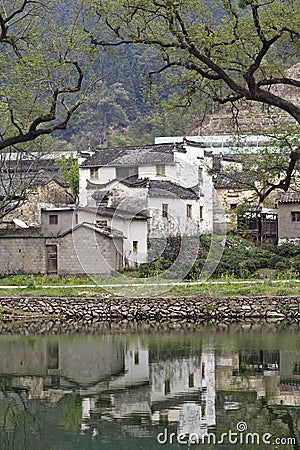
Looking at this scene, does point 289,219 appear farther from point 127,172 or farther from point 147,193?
point 127,172

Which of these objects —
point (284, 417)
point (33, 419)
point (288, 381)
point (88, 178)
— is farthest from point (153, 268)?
point (284, 417)

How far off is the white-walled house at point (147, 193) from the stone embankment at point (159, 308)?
6.87m

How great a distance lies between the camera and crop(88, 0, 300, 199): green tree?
15.4m

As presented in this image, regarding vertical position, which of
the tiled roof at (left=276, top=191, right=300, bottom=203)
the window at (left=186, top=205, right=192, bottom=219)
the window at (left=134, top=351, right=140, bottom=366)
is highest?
the tiled roof at (left=276, top=191, right=300, bottom=203)

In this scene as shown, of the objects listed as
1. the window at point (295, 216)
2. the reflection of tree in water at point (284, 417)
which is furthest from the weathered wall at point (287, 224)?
the reflection of tree in water at point (284, 417)

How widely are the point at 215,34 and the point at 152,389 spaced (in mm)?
6686

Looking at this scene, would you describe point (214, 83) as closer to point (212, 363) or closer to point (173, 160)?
point (212, 363)

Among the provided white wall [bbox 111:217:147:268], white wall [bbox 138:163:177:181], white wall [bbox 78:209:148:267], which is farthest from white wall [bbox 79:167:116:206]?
white wall [bbox 111:217:147:268]

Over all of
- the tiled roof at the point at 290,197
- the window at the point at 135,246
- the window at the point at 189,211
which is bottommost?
the window at the point at 135,246

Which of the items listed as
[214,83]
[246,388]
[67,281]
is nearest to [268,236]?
[67,281]

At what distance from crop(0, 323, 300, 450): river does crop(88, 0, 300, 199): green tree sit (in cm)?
417

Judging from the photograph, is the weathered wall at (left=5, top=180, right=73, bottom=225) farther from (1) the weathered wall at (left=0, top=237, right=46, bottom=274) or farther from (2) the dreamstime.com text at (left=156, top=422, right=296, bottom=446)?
(2) the dreamstime.com text at (left=156, top=422, right=296, bottom=446)

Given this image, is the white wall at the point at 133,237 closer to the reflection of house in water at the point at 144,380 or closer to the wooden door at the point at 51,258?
the wooden door at the point at 51,258

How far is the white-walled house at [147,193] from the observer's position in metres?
34.3
